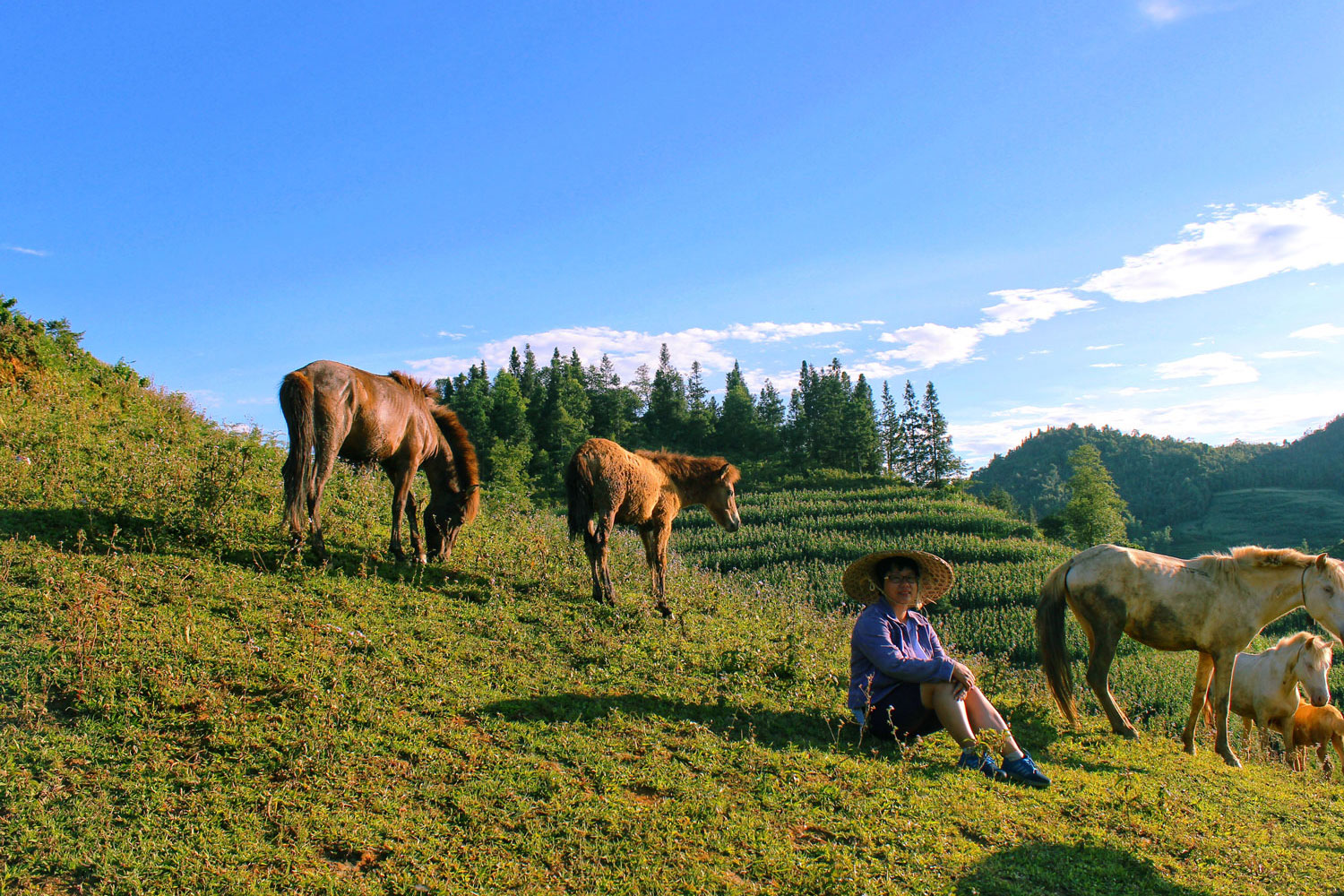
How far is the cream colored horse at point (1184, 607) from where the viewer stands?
269 inches

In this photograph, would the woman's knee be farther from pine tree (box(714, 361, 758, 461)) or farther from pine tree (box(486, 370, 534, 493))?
pine tree (box(714, 361, 758, 461))

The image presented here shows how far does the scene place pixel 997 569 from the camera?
2483cm

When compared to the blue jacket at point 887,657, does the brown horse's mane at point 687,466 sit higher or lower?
higher

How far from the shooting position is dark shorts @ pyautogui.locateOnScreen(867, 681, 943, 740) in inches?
204

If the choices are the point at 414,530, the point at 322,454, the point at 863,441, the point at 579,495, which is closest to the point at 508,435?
the point at 863,441

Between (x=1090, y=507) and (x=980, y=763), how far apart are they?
54635 millimetres

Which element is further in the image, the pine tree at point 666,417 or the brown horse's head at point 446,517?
the pine tree at point 666,417

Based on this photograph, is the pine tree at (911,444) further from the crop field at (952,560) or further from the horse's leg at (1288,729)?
the horse's leg at (1288,729)

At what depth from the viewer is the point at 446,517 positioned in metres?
8.98

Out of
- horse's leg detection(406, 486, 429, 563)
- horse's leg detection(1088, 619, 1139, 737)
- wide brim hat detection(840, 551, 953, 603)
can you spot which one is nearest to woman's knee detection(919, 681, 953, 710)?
wide brim hat detection(840, 551, 953, 603)

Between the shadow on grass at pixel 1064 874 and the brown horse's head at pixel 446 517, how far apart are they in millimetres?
6853

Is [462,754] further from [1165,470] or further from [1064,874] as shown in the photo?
[1165,470]

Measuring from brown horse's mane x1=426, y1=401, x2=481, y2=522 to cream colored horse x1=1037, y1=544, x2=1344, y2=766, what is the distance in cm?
700

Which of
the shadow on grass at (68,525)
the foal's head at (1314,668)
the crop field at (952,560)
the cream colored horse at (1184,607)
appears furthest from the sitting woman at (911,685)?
the shadow on grass at (68,525)
